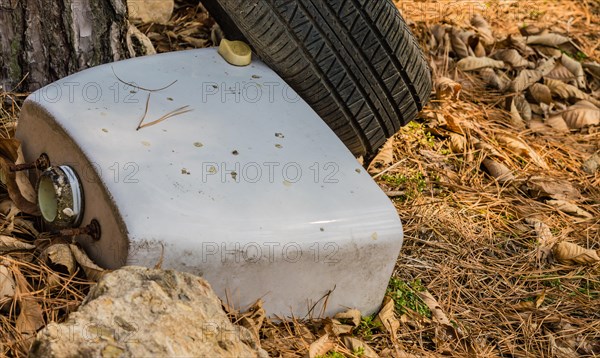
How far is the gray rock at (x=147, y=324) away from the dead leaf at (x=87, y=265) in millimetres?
224

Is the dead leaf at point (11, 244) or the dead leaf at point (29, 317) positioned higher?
the dead leaf at point (11, 244)

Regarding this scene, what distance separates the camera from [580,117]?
10.4 ft

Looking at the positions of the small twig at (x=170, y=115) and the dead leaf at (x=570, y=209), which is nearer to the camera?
the small twig at (x=170, y=115)

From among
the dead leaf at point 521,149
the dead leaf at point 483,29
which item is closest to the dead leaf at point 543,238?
the dead leaf at point 521,149

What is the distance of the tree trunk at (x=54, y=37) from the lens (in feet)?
7.37

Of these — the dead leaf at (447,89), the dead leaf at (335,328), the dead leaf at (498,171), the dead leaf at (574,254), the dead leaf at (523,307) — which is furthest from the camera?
the dead leaf at (447,89)

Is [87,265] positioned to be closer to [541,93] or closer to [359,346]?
[359,346]

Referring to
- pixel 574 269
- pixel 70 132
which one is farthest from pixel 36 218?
pixel 574 269

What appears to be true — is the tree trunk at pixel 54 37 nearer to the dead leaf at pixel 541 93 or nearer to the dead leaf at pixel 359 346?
the dead leaf at pixel 359 346

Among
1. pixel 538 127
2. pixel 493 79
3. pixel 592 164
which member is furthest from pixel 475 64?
pixel 592 164

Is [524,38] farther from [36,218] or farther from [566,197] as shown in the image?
[36,218]

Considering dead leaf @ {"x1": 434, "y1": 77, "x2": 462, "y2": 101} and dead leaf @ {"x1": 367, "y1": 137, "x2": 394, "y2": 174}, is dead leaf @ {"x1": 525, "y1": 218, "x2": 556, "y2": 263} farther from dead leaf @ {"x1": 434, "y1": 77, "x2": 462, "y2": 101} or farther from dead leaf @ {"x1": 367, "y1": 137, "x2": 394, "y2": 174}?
dead leaf @ {"x1": 434, "y1": 77, "x2": 462, "y2": 101}

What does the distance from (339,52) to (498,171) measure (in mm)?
884

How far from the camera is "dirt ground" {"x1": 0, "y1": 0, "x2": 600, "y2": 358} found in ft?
6.19
